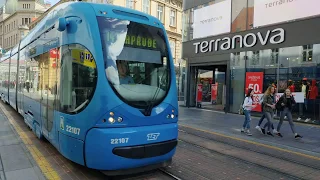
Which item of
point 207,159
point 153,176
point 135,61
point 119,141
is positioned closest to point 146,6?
point 207,159

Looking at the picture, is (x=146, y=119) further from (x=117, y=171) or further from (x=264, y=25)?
(x=264, y=25)

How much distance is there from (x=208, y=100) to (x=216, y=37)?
14.6ft

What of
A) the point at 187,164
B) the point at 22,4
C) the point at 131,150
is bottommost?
the point at 187,164

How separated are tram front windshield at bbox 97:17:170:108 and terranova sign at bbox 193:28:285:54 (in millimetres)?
10037

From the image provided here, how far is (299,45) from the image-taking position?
41.4 ft

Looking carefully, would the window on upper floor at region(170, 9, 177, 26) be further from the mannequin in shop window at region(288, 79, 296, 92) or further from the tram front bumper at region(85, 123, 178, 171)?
the tram front bumper at region(85, 123, 178, 171)

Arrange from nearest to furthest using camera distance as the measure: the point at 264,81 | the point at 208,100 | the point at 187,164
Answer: the point at 187,164
the point at 264,81
the point at 208,100

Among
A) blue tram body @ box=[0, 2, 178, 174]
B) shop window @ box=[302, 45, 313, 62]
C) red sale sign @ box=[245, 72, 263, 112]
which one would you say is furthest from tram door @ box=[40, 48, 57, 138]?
shop window @ box=[302, 45, 313, 62]

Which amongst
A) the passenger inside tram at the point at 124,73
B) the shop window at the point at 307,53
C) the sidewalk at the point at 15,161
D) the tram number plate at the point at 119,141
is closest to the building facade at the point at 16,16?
the shop window at the point at 307,53

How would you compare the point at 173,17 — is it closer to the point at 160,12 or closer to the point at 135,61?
the point at 160,12

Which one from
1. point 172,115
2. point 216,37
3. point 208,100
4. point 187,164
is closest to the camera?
point 172,115

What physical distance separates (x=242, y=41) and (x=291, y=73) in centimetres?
316

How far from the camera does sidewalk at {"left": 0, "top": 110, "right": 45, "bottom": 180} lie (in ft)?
15.9

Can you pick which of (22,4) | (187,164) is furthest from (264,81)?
(22,4)
